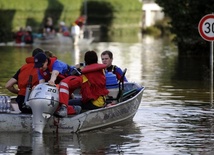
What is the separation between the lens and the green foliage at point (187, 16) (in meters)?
35.0

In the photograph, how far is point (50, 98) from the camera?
14.9m

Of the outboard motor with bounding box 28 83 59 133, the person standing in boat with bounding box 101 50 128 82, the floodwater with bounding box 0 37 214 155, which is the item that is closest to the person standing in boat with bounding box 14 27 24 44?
the floodwater with bounding box 0 37 214 155

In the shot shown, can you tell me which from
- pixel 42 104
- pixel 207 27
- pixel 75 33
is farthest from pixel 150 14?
pixel 42 104

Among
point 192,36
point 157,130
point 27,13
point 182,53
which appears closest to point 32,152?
point 157,130

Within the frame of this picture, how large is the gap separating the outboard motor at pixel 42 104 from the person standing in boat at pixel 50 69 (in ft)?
1.06

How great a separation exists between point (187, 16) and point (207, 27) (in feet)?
44.2

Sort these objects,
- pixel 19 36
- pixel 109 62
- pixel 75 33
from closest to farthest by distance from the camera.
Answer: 1. pixel 109 62
2. pixel 75 33
3. pixel 19 36

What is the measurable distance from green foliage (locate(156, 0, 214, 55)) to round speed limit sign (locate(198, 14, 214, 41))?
1078cm

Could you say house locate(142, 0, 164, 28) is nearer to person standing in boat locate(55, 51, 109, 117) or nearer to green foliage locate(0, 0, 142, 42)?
green foliage locate(0, 0, 142, 42)

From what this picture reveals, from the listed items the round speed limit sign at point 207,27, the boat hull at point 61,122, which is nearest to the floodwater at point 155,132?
the boat hull at point 61,122

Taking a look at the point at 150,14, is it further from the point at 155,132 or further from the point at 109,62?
the point at 155,132

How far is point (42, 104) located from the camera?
584 inches

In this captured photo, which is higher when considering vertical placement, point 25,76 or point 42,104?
point 25,76

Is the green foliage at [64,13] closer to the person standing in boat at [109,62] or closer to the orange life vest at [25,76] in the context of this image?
the person standing in boat at [109,62]
